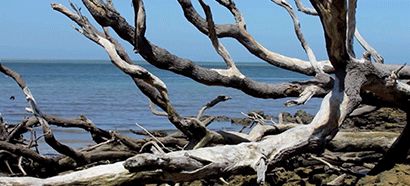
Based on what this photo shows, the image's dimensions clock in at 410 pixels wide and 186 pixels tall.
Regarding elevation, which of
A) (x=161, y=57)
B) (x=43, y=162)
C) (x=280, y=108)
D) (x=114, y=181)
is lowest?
(x=280, y=108)

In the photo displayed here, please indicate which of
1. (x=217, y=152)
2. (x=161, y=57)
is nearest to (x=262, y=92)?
(x=161, y=57)

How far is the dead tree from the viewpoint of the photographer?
421cm

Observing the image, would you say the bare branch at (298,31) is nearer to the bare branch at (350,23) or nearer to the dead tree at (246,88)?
the dead tree at (246,88)

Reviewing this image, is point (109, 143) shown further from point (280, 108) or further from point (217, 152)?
point (280, 108)

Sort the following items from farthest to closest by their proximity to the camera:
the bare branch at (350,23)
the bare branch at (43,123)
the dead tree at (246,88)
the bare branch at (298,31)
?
1. the bare branch at (43,123)
2. the bare branch at (298,31)
3. the bare branch at (350,23)
4. the dead tree at (246,88)

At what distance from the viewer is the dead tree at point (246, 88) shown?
13.8 feet

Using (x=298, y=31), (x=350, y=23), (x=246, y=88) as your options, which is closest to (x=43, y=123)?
(x=246, y=88)

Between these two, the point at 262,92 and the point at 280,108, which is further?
the point at 280,108

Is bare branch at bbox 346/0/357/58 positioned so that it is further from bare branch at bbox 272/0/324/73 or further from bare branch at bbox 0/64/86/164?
bare branch at bbox 0/64/86/164

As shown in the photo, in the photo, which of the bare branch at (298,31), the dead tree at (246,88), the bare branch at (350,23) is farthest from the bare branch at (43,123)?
the bare branch at (350,23)

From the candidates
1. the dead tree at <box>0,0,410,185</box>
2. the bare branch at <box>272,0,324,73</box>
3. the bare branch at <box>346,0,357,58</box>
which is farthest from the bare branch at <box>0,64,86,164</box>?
the bare branch at <box>346,0,357,58</box>

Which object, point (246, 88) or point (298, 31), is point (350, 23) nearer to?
point (246, 88)

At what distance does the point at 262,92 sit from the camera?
18.5 ft

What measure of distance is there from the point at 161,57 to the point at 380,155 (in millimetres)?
2647
